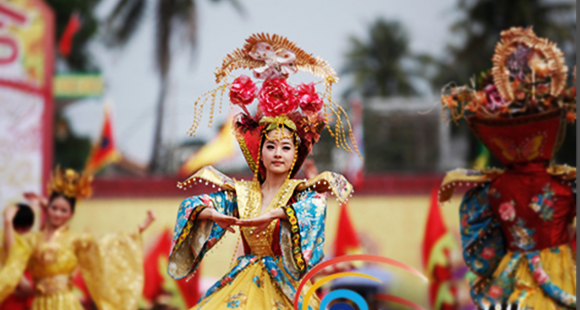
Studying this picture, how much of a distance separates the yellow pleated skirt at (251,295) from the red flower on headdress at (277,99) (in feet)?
2.80

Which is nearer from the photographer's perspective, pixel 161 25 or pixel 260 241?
pixel 260 241

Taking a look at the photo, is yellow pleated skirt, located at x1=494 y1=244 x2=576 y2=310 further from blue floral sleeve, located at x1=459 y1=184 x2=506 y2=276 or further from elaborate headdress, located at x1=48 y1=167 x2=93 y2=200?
elaborate headdress, located at x1=48 y1=167 x2=93 y2=200

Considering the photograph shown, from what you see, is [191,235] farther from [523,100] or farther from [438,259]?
[438,259]

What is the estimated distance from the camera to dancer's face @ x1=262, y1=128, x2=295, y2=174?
13.2 feet

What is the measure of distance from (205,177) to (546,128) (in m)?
2.48

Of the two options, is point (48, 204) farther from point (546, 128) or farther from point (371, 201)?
point (371, 201)

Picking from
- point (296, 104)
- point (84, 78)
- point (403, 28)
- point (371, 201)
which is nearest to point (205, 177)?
point (296, 104)

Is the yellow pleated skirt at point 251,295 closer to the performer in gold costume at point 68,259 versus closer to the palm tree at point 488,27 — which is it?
the performer in gold costume at point 68,259

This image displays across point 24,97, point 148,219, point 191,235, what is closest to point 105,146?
point 24,97

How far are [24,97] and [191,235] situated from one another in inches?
363

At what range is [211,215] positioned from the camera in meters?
3.79

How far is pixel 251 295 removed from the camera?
12.2 ft

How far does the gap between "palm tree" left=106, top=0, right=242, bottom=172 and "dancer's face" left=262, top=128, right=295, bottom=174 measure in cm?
1731

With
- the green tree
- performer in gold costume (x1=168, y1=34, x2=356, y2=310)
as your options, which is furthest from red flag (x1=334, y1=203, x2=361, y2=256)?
the green tree
